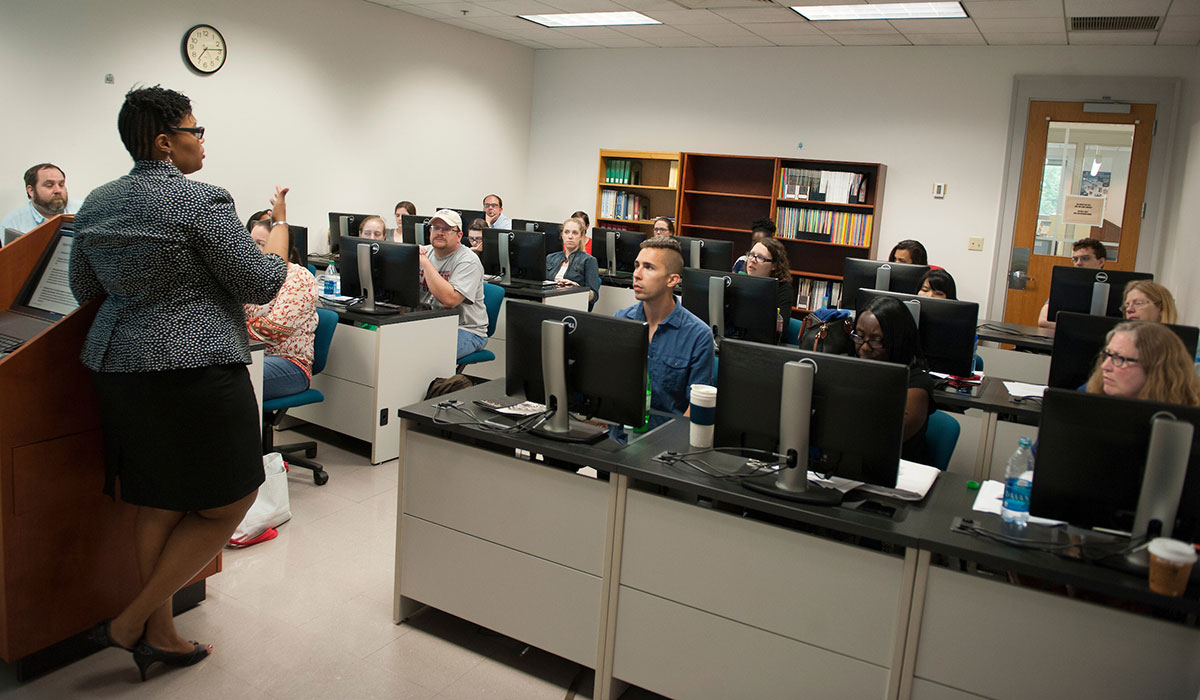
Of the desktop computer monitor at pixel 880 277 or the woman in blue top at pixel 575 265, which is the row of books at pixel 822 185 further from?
the desktop computer monitor at pixel 880 277

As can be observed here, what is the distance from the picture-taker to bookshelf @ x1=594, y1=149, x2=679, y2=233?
365 inches

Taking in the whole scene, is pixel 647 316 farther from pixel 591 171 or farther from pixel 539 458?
pixel 591 171

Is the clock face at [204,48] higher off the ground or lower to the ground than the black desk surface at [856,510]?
higher

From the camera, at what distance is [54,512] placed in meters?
2.46

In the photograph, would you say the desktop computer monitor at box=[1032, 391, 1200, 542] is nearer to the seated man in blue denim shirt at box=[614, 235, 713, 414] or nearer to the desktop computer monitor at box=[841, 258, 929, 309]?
the seated man in blue denim shirt at box=[614, 235, 713, 414]

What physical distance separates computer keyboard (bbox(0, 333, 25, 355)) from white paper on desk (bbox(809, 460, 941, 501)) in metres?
2.38

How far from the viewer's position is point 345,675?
2.67 m

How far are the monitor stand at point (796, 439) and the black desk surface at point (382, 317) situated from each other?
9.00ft

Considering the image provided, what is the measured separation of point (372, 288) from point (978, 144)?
5832 millimetres

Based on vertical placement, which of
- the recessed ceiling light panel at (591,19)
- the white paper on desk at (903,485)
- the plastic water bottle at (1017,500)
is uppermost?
the recessed ceiling light panel at (591,19)

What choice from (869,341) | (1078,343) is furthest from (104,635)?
(1078,343)

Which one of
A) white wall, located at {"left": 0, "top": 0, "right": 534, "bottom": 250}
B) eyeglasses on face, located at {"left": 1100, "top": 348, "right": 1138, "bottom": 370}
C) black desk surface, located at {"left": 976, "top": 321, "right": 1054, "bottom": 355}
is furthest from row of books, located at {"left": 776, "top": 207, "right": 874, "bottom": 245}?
eyeglasses on face, located at {"left": 1100, "top": 348, "right": 1138, "bottom": 370}

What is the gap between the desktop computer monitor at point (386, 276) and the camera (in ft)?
15.1

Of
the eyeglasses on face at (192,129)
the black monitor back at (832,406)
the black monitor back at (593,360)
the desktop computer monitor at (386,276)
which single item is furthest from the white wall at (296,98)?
the black monitor back at (832,406)
